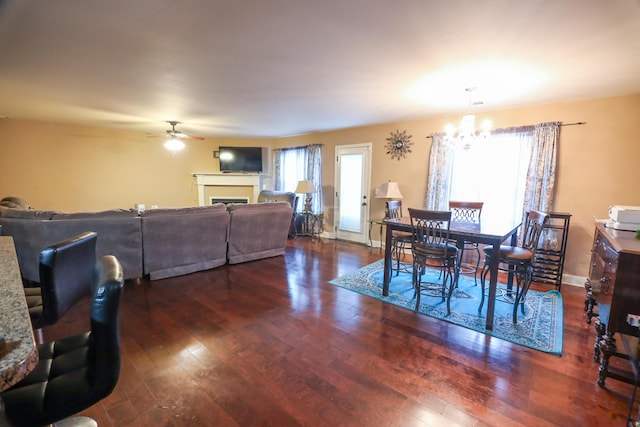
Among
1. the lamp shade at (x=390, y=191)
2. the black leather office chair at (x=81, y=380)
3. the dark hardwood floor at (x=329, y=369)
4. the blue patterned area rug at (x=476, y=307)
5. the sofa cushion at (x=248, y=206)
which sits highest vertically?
the lamp shade at (x=390, y=191)

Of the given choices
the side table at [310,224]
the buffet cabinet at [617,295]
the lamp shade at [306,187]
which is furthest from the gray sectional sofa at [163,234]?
the buffet cabinet at [617,295]

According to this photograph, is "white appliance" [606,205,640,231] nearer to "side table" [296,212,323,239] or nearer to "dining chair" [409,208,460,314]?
"dining chair" [409,208,460,314]

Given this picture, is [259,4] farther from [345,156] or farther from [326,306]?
[345,156]

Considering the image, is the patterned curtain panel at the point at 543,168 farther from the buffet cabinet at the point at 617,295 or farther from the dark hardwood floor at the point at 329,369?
the buffet cabinet at the point at 617,295

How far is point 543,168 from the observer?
145 inches

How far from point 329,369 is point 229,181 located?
20.8 feet

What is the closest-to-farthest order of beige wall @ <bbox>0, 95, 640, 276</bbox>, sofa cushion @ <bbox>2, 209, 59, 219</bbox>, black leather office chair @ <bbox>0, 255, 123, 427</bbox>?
1. black leather office chair @ <bbox>0, 255, 123, 427</bbox>
2. sofa cushion @ <bbox>2, 209, 59, 219</bbox>
3. beige wall @ <bbox>0, 95, 640, 276</bbox>

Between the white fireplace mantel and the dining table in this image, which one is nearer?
the dining table

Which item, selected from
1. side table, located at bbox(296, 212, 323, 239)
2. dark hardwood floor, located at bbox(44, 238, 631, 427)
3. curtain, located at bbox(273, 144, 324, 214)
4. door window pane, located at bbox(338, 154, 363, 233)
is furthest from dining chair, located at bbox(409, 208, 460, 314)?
curtain, located at bbox(273, 144, 324, 214)

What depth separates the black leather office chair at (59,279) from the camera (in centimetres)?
146

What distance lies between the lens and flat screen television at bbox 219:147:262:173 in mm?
7277

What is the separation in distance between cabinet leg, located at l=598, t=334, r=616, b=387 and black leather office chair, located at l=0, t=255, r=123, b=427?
9.07 ft

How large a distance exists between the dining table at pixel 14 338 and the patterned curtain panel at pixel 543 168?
15.7 feet

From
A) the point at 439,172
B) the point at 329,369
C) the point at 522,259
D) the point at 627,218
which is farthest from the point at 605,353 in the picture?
the point at 439,172
